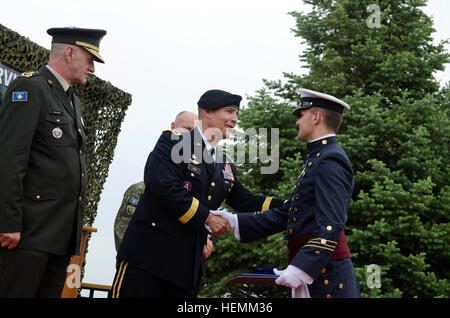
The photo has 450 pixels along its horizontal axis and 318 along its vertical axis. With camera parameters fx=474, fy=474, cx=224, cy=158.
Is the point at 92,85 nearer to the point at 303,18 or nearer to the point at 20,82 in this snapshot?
the point at 20,82

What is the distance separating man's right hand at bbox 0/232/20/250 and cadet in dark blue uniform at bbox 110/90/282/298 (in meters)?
0.73

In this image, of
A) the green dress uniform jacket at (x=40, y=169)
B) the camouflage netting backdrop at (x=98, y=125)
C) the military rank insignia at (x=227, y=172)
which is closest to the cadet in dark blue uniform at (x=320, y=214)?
the military rank insignia at (x=227, y=172)

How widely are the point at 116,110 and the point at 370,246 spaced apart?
16.5ft

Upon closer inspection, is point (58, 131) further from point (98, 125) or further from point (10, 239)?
point (98, 125)

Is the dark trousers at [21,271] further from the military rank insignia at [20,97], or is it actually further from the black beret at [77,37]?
the black beret at [77,37]

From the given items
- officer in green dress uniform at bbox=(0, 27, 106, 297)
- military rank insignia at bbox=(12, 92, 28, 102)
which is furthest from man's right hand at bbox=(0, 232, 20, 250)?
military rank insignia at bbox=(12, 92, 28, 102)

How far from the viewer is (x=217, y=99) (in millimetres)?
3900

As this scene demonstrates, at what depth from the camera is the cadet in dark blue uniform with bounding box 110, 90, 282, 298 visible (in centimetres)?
335

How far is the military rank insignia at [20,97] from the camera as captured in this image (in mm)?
3236

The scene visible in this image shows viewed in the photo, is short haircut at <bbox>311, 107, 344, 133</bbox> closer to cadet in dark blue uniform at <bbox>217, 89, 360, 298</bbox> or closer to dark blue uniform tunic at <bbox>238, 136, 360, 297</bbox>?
cadet in dark blue uniform at <bbox>217, 89, 360, 298</bbox>

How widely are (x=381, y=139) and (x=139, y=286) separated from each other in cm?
706

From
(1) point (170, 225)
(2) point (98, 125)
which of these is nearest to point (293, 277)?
(1) point (170, 225)

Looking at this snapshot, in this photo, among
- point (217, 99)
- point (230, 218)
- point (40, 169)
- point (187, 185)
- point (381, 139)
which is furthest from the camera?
point (381, 139)

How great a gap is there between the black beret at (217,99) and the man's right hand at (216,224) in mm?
928
